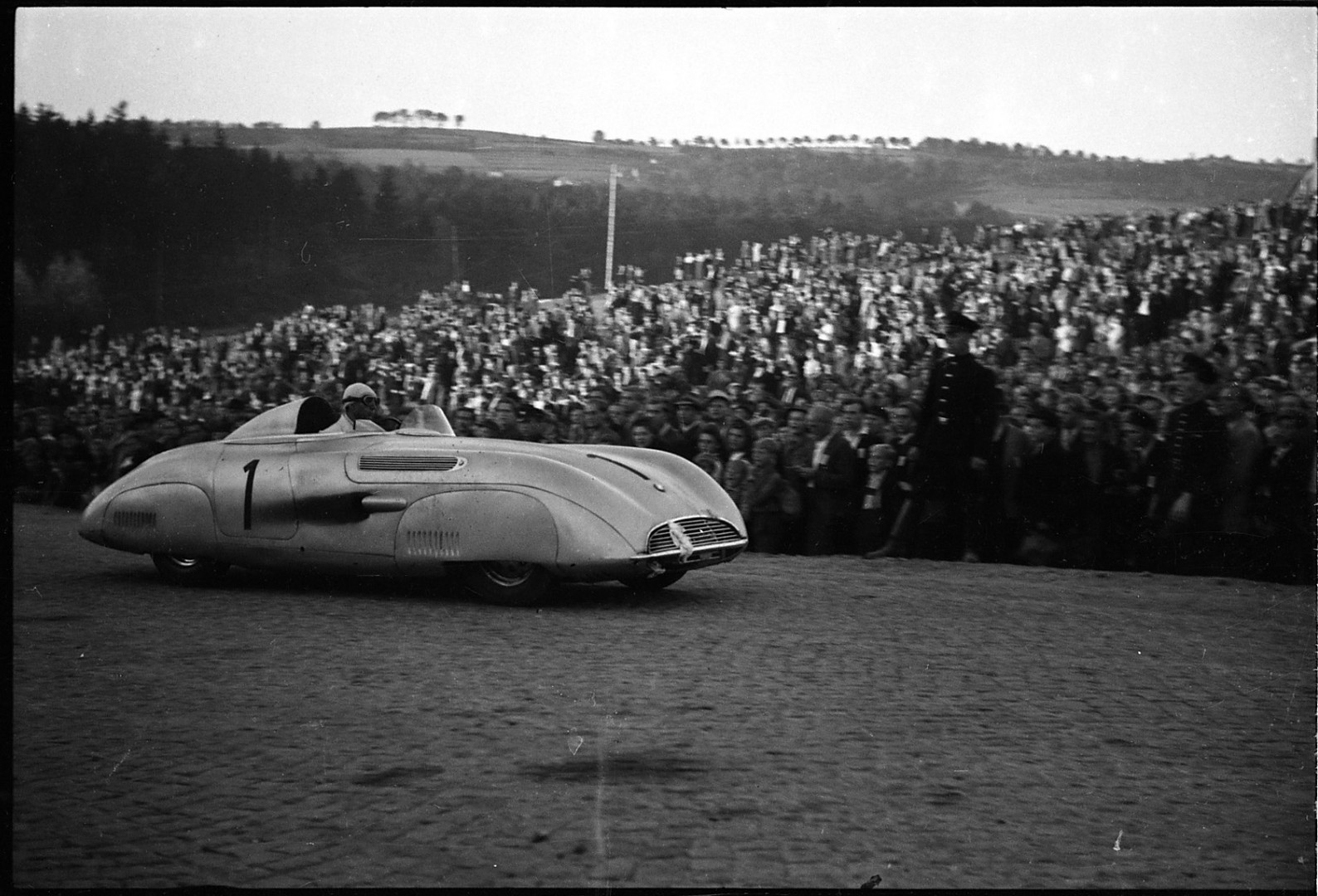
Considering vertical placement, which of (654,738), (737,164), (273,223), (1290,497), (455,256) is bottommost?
(654,738)

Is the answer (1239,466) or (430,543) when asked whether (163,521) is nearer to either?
(430,543)

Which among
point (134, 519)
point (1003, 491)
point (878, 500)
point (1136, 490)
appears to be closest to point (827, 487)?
point (878, 500)

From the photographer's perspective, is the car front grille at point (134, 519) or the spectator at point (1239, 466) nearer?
the car front grille at point (134, 519)

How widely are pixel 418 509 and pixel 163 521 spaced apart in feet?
5.42

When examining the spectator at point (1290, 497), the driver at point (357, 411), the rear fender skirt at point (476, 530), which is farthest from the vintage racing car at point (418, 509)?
the spectator at point (1290, 497)

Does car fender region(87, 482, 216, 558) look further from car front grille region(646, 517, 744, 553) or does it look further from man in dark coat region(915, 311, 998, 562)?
man in dark coat region(915, 311, 998, 562)

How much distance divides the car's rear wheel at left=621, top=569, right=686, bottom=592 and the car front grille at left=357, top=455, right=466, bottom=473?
1.30 meters

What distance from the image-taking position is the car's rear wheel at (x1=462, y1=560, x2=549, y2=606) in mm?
6520

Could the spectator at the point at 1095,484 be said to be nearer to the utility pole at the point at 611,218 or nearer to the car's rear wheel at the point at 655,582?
the car's rear wheel at the point at 655,582

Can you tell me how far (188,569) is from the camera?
7121 mm

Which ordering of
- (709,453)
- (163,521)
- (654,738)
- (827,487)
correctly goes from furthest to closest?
1. (827,487)
2. (709,453)
3. (163,521)
4. (654,738)

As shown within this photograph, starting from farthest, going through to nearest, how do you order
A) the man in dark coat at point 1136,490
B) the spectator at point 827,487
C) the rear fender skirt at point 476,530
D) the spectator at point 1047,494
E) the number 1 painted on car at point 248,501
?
the spectator at point 827,487, the spectator at point 1047,494, the man in dark coat at point 1136,490, the number 1 painted on car at point 248,501, the rear fender skirt at point 476,530

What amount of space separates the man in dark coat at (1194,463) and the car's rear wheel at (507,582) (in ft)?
13.4

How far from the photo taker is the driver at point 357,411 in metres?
7.05
